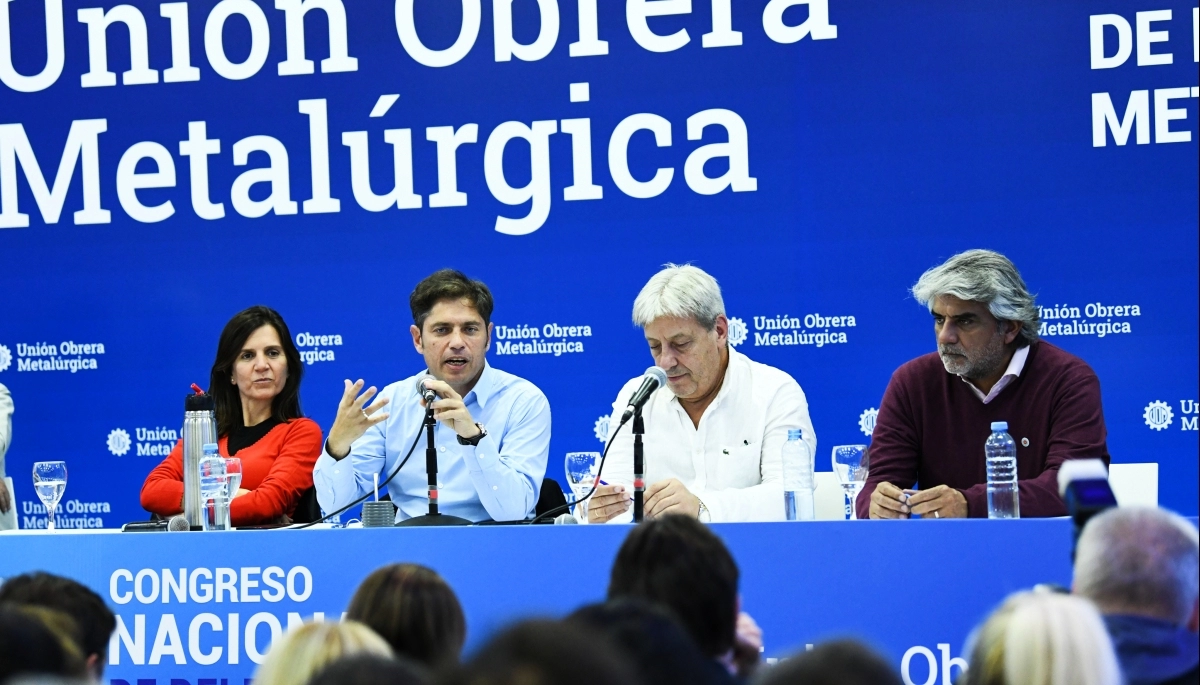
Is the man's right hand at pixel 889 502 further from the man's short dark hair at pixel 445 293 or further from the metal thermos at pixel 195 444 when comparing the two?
the metal thermos at pixel 195 444

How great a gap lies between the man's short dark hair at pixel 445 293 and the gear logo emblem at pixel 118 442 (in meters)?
2.30

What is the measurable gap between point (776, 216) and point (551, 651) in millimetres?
4662

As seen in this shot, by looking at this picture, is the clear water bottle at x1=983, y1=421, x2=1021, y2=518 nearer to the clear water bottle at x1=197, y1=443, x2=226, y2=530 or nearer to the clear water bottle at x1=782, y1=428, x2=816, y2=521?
the clear water bottle at x1=782, y1=428, x2=816, y2=521

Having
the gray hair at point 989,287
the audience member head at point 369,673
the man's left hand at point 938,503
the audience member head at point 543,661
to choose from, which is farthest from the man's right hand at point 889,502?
the audience member head at point 543,661

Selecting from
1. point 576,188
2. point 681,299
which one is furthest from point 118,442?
point 681,299

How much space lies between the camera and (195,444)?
12.3 ft

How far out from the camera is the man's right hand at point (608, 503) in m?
3.69

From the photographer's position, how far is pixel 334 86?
5859 mm

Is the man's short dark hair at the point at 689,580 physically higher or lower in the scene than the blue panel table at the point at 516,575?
higher

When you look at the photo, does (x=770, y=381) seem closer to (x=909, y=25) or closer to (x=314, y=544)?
(x=314, y=544)

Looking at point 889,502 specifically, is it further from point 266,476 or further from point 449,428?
point 266,476

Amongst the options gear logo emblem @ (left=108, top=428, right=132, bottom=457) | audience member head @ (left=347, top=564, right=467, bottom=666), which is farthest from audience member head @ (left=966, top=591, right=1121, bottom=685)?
gear logo emblem @ (left=108, top=428, right=132, bottom=457)

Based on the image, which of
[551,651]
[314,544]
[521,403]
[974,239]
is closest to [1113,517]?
[551,651]

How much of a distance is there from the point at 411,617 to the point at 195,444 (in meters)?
1.97
